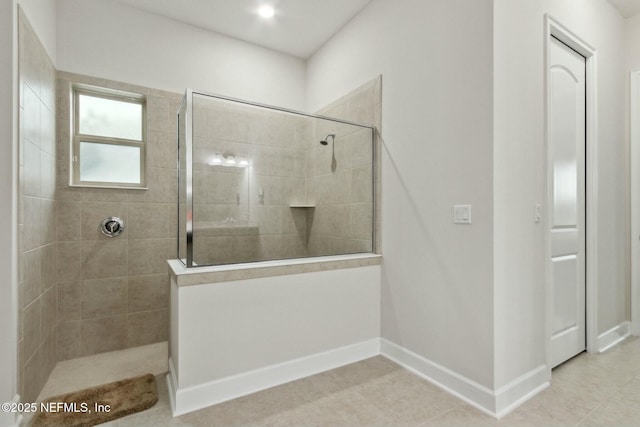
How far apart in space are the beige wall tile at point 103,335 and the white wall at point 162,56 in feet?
6.71

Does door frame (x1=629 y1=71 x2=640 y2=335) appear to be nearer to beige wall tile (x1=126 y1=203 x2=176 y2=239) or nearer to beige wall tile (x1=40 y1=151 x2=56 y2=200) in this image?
beige wall tile (x1=126 y1=203 x2=176 y2=239)

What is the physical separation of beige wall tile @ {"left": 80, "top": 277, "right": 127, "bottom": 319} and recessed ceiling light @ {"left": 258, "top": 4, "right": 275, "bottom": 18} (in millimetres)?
2639

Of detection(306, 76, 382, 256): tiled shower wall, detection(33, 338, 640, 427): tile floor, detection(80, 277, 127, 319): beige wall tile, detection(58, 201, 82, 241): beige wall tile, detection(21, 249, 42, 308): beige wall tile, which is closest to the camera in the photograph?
detection(33, 338, 640, 427): tile floor

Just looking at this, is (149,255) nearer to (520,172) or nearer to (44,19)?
(44,19)

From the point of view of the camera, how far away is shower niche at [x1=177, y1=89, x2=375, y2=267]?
6.85 ft

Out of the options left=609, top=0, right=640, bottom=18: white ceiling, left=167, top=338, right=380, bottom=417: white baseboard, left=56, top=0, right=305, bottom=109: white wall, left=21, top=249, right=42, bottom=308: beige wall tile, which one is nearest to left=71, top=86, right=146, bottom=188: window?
left=56, top=0, right=305, bottom=109: white wall

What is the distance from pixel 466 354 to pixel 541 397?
503mm

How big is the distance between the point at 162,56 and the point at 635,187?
439 cm

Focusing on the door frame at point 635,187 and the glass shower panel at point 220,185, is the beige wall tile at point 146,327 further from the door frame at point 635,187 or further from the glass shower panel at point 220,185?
the door frame at point 635,187

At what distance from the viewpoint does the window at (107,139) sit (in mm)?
2590

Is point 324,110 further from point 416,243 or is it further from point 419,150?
point 416,243

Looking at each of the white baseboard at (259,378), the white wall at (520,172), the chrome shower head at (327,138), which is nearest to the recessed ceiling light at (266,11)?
the chrome shower head at (327,138)

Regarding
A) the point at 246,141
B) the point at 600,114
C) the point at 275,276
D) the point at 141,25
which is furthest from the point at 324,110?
the point at 600,114

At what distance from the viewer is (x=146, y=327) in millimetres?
2779
